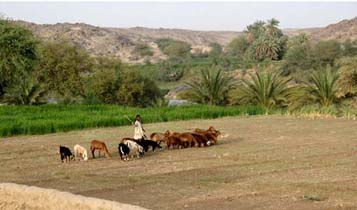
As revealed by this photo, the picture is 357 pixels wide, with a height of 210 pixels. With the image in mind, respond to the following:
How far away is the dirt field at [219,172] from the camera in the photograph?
798cm

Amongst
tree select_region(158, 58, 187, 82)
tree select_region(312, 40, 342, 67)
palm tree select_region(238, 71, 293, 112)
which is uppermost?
tree select_region(312, 40, 342, 67)

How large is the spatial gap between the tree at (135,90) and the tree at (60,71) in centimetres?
303

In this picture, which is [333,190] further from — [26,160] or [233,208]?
[26,160]

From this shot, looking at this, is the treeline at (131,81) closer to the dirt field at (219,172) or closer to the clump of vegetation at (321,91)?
the clump of vegetation at (321,91)

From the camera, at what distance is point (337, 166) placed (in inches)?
416

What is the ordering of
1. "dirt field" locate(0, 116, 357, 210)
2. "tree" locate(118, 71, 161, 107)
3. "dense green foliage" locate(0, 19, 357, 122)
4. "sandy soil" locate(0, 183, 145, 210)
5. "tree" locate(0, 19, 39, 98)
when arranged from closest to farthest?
"sandy soil" locate(0, 183, 145, 210) < "dirt field" locate(0, 116, 357, 210) < "dense green foliage" locate(0, 19, 357, 122) < "tree" locate(0, 19, 39, 98) < "tree" locate(118, 71, 161, 107)

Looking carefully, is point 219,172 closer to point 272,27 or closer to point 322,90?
point 322,90

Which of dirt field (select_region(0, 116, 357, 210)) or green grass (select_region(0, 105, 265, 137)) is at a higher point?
dirt field (select_region(0, 116, 357, 210))

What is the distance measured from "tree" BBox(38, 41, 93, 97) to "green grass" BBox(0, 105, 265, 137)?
37.6 feet

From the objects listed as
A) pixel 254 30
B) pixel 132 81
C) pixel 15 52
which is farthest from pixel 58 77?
pixel 254 30

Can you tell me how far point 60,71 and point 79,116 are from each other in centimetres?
1692

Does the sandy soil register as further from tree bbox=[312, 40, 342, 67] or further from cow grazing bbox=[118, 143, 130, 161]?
tree bbox=[312, 40, 342, 67]

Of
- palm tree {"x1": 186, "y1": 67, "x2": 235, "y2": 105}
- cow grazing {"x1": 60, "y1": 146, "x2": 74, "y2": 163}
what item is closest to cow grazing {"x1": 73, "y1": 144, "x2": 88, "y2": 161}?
cow grazing {"x1": 60, "y1": 146, "x2": 74, "y2": 163}

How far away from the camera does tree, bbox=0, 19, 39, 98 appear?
28375 mm
